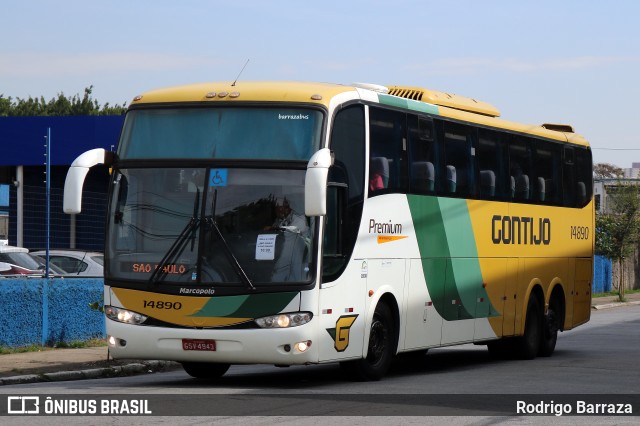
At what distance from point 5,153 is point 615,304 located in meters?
23.6

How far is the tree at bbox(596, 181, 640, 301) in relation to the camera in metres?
53.4

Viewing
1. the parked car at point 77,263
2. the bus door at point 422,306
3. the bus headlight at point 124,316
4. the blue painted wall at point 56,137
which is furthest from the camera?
the blue painted wall at point 56,137

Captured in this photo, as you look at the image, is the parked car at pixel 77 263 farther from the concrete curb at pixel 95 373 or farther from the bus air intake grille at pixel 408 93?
the bus air intake grille at pixel 408 93

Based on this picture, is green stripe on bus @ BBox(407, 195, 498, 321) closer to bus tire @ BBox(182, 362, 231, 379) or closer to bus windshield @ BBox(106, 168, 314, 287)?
bus windshield @ BBox(106, 168, 314, 287)

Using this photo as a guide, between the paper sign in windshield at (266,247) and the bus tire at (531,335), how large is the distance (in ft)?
26.9

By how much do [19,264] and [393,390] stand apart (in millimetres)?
14029

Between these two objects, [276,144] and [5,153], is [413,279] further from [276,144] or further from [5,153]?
[5,153]

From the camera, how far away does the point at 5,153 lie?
120ft

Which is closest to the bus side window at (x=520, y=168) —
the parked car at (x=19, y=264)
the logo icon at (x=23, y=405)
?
the logo icon at (x=23, y=405)

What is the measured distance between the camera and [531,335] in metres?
21.4

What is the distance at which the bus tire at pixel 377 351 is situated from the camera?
611 inches

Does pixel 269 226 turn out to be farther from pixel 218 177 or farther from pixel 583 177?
pixel 583 177

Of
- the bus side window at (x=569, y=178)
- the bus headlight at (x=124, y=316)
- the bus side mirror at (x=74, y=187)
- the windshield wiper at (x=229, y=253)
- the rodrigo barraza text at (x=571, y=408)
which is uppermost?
the bus side window at (x=569, y=178)

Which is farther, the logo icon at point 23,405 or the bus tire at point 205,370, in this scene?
the bus tire at point 205,370
